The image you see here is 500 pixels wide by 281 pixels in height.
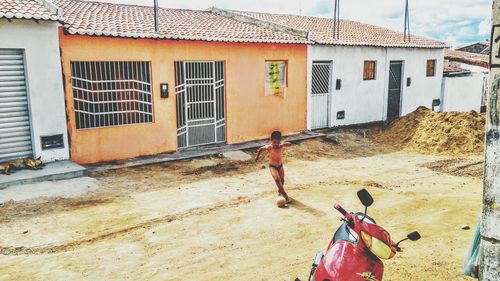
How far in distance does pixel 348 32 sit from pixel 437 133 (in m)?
6.91

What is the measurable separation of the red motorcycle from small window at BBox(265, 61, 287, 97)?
34.0 ft

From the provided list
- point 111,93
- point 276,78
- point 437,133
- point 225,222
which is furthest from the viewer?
point 276,78

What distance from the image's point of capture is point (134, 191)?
8.78m

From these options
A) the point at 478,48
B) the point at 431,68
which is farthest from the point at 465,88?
the point at 478,48

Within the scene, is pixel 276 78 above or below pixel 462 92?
above

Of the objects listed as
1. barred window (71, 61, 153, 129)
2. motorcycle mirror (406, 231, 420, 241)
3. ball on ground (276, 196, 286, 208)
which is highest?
barred window (71, 61, 153, 129)

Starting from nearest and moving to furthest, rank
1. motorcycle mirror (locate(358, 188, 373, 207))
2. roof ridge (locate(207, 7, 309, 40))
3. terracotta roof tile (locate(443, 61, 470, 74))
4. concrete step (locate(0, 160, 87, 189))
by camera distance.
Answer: motorcycle mirror (locate(358, 188, 373, 207)), concrete step (locate(0, 160, 87, 189)), roof ridge (locate(207, 7, 309, 40)), terracotta roof tile (locate(443, 61, 470, 74))

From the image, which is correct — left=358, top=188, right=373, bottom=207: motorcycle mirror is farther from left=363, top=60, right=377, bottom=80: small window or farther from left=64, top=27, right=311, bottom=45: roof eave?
left=363, top=60, right=377, bottom=80: small window

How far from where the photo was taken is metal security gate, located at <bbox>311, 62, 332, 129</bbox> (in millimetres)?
15414

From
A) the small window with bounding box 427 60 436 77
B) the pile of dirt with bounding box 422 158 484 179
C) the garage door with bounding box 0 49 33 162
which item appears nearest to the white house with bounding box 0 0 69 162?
the garage door with bounding box 0 49 33 162

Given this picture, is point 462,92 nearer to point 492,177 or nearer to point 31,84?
point 31,84

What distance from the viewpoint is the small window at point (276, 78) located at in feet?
45.8

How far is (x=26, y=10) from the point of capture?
912 centimetres

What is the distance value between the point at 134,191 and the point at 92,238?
7.93 ft
